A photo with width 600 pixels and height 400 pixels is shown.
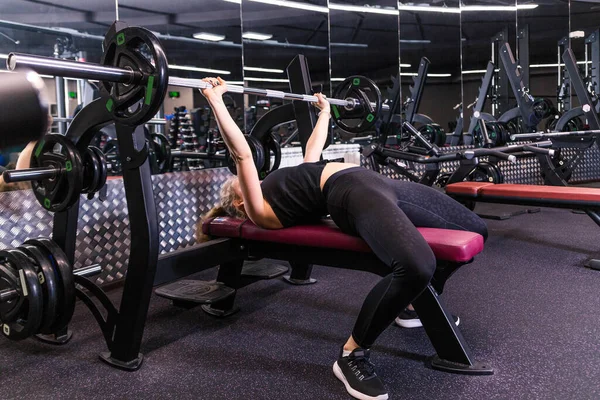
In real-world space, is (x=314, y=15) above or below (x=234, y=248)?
above

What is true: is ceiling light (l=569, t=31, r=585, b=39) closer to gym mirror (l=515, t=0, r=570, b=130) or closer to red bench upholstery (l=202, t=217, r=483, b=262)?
gym mirror (l=515, t=0, r=570, b=130)

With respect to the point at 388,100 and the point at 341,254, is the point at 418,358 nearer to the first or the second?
the point at 341,254

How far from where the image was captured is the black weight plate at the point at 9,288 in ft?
5.77

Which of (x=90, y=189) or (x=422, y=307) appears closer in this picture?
(x=422, y=307)

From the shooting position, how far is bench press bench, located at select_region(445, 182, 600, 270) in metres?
3.08

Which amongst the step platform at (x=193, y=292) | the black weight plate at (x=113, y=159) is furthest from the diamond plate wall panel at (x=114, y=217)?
the black weight plate at (x=113, y=159)

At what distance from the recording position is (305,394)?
1612mm

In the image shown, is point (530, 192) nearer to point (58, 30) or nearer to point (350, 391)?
point (350, 391)

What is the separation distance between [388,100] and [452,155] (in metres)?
3.10

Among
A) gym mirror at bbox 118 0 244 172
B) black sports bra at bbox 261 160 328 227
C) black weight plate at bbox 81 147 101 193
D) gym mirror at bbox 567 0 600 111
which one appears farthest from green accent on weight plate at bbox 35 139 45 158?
gym mirror at bbox 567 0 600 111

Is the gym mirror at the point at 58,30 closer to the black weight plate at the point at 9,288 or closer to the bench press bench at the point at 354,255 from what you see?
the bench press bench at the point at 354,255

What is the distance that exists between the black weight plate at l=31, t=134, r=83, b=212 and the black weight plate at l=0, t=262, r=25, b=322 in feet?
0.91

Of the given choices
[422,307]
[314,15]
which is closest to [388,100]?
[314,15]

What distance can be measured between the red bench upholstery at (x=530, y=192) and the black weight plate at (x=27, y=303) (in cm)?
301
